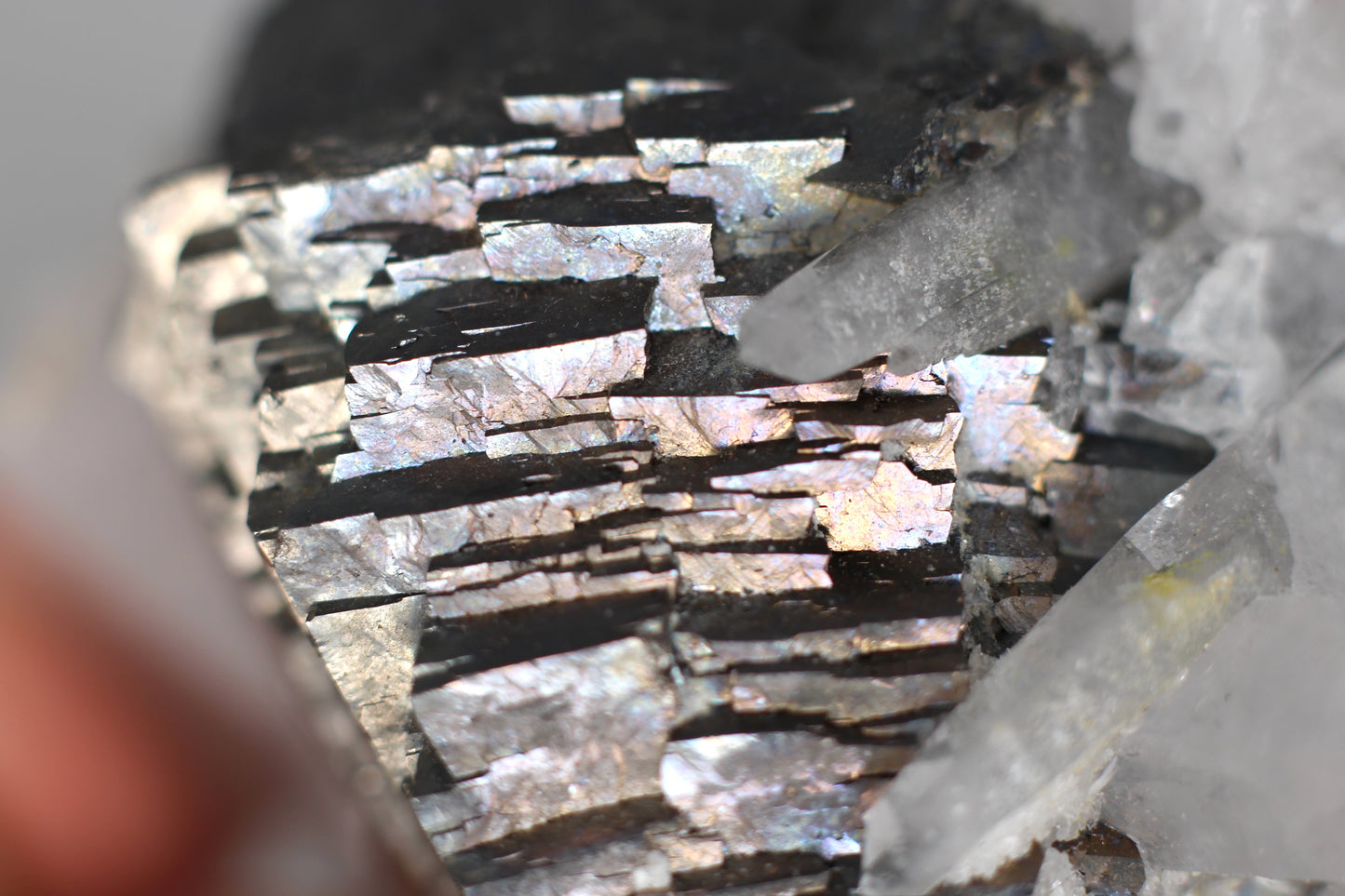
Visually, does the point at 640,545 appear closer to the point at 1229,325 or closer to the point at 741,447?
the point at 741,447

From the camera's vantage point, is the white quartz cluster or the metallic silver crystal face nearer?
the white quartz cluster

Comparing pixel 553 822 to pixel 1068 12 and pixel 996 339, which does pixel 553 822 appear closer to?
pixel 996 339

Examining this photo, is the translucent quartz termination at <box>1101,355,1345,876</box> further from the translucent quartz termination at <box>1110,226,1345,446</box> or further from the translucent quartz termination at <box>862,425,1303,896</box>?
→ the translucent quartz termination at <box>1110,226,1345,446</box>

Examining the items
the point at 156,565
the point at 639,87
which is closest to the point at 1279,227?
the point at 639,87

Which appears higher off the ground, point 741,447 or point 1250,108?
point 1250,108

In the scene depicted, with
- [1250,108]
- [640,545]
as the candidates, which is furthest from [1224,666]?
[1250,108]

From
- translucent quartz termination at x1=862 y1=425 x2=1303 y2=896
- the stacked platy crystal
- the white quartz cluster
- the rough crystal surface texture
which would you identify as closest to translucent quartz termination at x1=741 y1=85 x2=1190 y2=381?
the rough crystal surface texture

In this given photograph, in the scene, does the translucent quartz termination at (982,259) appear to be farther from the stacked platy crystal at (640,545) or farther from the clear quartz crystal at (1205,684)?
the clear quartz crystal at (1205,684)
